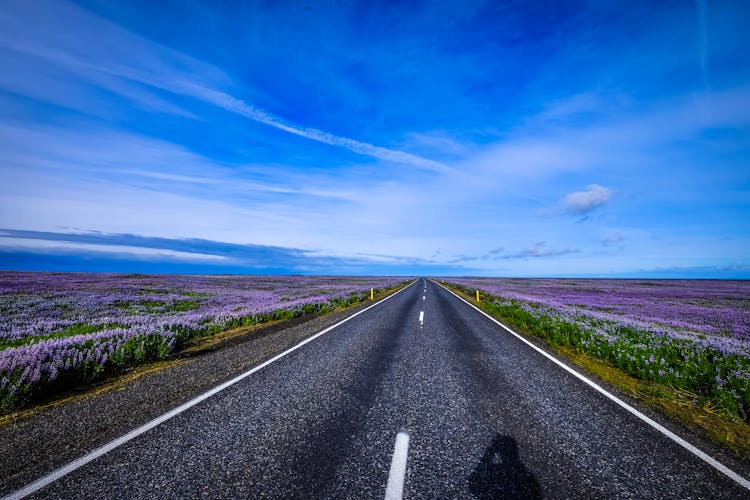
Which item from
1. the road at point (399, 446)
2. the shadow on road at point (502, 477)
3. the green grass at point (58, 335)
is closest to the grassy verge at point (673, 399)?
the road at point (399, 446)

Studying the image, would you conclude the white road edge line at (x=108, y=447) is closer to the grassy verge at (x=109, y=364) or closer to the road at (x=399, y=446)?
the road at (x=399, y=446)

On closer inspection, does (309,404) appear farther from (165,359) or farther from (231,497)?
(165,359)

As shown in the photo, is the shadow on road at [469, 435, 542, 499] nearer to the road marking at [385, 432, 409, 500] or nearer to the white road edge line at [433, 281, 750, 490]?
the road marking at [385, 432, 409, 500]

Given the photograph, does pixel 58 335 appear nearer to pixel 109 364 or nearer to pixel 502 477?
pixel 109 364

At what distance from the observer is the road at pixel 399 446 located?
3035 mm

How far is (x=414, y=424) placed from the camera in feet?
14.3

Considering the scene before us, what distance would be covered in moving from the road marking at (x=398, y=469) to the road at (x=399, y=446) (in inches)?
0.5

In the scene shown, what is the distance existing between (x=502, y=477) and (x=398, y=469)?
1.09m

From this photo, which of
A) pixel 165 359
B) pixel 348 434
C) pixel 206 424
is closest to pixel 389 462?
pixel 348 434

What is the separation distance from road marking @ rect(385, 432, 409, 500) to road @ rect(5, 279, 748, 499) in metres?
0.01

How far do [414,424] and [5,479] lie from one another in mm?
4490

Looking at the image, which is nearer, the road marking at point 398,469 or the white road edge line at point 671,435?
the road marking at point 398,469

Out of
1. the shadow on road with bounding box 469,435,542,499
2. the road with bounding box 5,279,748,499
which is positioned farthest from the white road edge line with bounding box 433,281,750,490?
the shadow on road with bounding box 469,435,542,499

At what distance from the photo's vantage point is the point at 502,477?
3.21m
